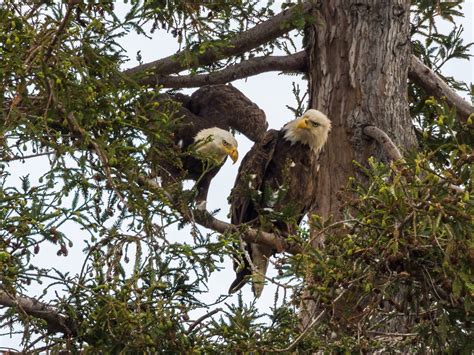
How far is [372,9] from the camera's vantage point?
274 inches

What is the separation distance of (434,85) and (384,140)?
3.59 ft

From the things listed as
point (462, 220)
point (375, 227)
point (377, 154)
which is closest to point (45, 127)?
point (375, 227)

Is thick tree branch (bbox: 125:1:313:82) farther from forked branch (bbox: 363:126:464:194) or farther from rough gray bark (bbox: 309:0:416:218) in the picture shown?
forked branch (bbox: 363:126:464:194)

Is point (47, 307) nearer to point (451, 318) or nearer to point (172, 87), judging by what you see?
point (451, 318)

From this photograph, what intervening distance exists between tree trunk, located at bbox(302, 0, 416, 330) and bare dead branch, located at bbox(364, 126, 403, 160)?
3.3 inches

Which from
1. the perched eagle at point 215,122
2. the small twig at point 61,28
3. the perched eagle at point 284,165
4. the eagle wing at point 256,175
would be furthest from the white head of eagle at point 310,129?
the small twig at point 61,28

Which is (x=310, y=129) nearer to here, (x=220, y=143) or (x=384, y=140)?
(x=220, y=143)

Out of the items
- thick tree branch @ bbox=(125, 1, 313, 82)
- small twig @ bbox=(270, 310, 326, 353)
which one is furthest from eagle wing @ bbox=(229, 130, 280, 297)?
small twig @ bbox=(270, 310, 326, 353)

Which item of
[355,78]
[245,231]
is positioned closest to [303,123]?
[355,78]

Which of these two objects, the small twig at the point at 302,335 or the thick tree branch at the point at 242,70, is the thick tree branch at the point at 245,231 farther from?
the thick tree branch at the point at 242,70

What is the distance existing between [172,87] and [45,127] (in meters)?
3.25

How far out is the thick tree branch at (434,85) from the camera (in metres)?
7.04

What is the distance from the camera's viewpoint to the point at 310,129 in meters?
7.26

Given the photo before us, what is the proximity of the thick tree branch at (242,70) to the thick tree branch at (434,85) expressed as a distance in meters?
0.74
